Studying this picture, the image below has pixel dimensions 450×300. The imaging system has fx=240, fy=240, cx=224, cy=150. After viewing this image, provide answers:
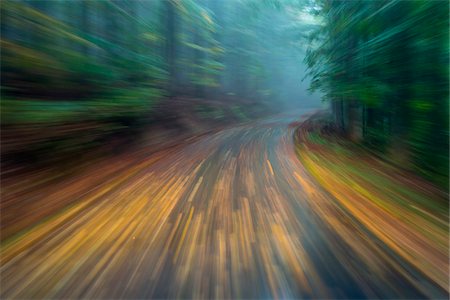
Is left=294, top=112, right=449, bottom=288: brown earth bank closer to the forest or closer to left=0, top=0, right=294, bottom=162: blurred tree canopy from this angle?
the forest

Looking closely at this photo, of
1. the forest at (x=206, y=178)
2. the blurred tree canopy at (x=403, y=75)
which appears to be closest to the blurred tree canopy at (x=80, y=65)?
the forest at (x=206, y=178)

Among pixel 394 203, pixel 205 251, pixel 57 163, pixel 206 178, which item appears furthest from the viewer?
pixel 206 178

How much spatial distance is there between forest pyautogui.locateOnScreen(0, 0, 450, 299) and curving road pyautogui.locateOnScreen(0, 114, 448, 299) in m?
0.01

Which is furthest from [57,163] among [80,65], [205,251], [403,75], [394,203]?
[403,75]

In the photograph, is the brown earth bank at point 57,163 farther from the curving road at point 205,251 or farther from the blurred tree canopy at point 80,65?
the curving road at point 205,251

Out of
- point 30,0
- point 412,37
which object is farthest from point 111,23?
point 412,37

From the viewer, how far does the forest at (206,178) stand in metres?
1.54

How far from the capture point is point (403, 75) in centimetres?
363

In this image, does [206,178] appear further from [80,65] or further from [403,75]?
[403,75]

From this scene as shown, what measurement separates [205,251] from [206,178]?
1.85 meters

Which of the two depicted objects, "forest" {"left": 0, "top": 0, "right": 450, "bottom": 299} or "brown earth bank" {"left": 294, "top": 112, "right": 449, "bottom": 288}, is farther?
"brown earth bank" {"left": 294, "top": 112, "right": 449, "bottom": 288}

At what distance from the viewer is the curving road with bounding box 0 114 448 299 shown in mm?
1429

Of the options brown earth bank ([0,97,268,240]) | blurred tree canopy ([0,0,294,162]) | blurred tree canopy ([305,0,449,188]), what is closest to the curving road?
brown earth bank ([0,97,268,240])

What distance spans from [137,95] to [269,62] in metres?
18.2
